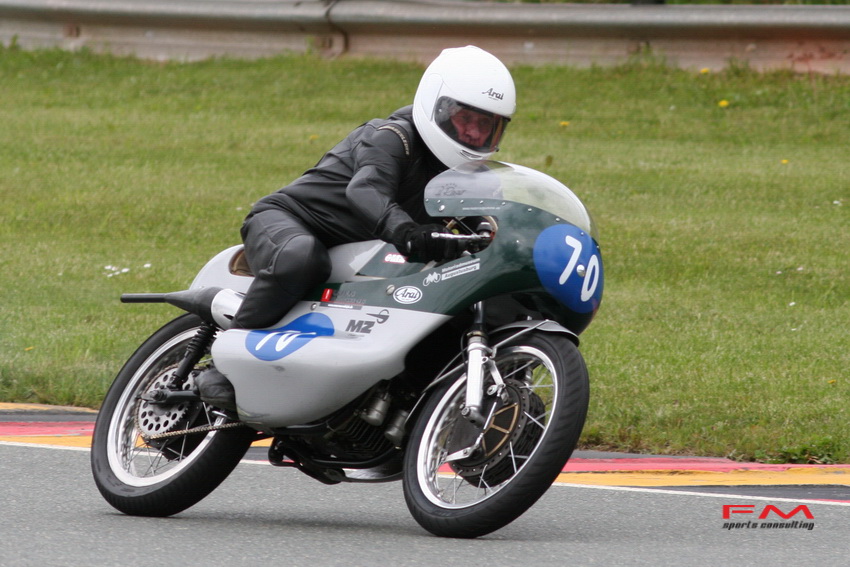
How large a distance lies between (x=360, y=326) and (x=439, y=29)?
1315 cm

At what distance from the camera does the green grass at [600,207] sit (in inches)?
308

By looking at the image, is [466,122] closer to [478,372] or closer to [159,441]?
[478,372]

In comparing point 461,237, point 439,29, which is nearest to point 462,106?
point 461,237

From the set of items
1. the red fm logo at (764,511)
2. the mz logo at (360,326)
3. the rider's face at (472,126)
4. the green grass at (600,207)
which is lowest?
the green grass at (600,207)

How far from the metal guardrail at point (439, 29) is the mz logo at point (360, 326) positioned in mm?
12070

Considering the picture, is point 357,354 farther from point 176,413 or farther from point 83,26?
point 83,26

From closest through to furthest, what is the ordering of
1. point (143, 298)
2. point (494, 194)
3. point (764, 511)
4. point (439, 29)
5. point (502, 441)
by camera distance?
point (502, 441), point (494, 194), point (764, 511), point (143, 298), point (439, 29)

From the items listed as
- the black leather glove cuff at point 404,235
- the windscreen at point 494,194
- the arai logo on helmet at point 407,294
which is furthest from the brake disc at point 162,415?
the windscreen at point 494,194

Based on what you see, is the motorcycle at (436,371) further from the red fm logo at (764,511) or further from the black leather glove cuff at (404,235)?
the red fm logo at (764,511)

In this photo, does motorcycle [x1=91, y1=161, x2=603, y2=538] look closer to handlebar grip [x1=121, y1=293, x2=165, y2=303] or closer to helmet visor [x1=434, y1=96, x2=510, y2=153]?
helmet visor [x1=434, y1=96, x2=510, y2=153]

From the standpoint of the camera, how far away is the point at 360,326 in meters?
5.13

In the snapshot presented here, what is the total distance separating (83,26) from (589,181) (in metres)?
9.24

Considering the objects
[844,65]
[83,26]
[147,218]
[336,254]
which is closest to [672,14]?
[844,65]

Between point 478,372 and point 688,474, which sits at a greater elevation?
point 478,372
